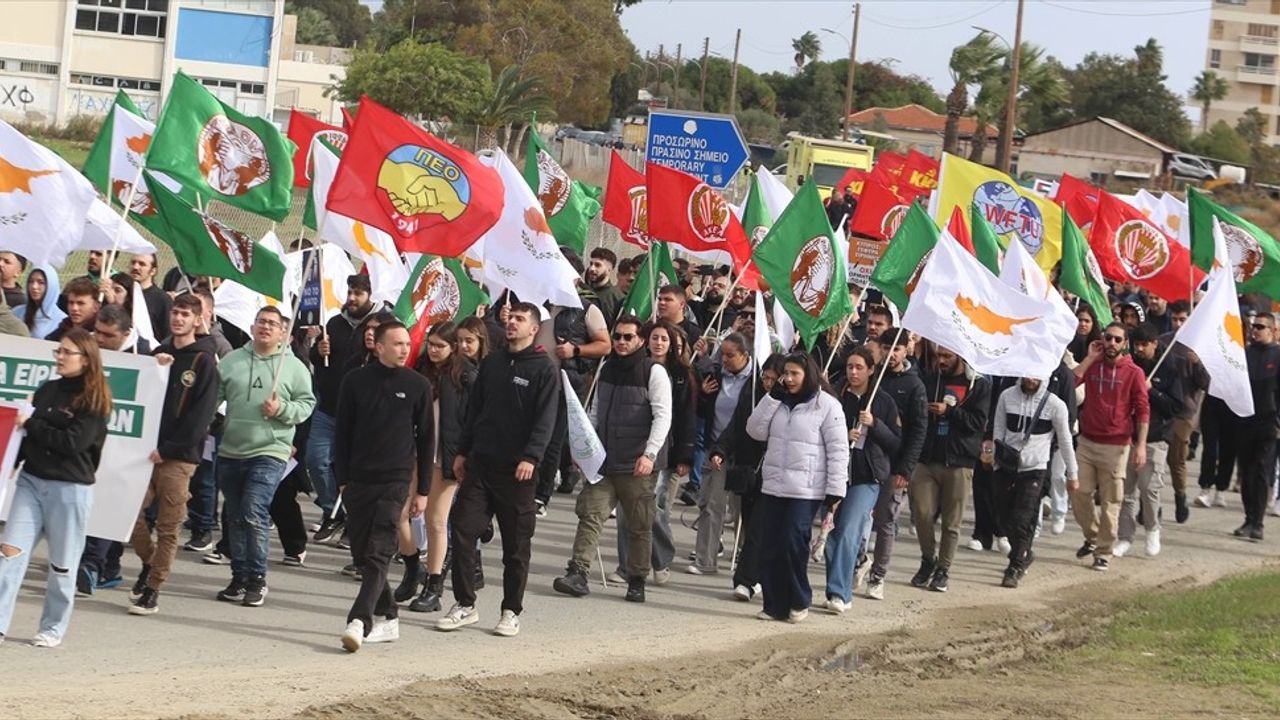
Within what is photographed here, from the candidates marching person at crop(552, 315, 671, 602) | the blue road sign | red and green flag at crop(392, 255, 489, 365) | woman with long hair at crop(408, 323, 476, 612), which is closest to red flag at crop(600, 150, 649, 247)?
the blue road sign

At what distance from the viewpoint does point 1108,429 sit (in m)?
15.0

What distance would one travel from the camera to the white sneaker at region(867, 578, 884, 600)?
13.0 m

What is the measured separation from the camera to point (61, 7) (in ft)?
239

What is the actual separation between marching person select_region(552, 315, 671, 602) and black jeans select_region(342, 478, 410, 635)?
222cm

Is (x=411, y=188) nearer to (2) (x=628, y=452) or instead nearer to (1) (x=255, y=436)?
(1) (x=255, y=436)

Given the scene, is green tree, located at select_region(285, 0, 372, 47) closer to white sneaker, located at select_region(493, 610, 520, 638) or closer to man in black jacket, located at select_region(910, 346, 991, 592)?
man in black jacket, located at select_region(910, 346, 991, 592)

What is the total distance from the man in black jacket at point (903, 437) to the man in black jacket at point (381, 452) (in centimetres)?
392

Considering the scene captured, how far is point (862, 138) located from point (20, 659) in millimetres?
69657

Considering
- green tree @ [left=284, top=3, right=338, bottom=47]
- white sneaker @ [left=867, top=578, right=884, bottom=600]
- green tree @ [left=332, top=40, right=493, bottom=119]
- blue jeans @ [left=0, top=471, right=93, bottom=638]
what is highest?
green tree @ [left=284, top=3, right=338, bottom=47]

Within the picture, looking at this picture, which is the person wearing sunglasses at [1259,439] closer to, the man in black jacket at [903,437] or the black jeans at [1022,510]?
the black jeans at [1022,510]

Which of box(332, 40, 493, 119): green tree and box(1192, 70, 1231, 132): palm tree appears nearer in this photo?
box(332, 40, 493, 119): green tree

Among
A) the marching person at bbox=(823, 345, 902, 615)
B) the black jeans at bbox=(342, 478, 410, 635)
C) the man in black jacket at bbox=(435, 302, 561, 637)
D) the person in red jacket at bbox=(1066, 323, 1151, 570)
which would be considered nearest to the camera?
the black jeans at bbox=(342, 478, 410, 635)

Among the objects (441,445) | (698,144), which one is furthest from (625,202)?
(441,445)

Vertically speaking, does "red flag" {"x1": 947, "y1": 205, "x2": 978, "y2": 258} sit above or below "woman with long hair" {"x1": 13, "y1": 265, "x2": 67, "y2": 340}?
above
